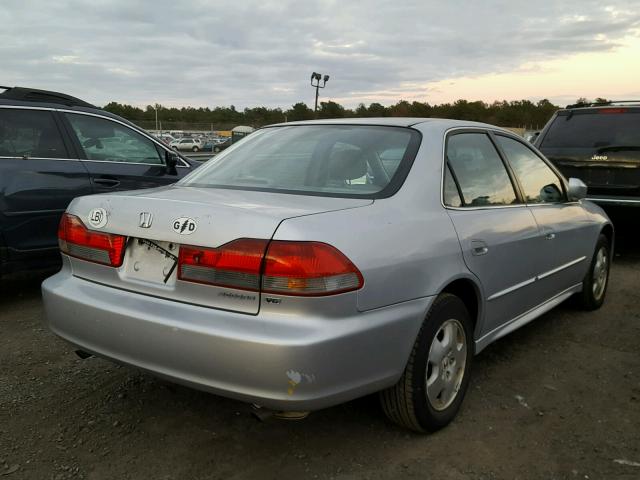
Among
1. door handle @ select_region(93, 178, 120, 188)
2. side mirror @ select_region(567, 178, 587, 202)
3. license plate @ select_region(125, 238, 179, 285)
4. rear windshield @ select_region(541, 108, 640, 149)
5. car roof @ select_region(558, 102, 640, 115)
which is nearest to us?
license plate @ select_region(125, 238, 179, 285)

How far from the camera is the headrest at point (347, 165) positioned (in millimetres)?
2927

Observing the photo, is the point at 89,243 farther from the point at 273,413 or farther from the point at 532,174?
the point at 532,174

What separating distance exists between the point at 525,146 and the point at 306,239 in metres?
2.44

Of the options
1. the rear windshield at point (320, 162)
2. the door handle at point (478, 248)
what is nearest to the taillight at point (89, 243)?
the rear windshield at point (320, 162)

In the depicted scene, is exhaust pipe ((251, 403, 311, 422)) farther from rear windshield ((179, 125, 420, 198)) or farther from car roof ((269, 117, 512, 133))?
car roof ((269, 117, 512, 133))

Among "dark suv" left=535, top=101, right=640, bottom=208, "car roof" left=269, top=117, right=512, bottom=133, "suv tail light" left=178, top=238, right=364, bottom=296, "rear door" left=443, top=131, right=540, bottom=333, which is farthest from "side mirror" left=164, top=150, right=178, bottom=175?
"dark suv" left=535, top=101, right=640, bottom=208

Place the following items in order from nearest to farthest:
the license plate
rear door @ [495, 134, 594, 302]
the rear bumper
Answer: the rear bumper, the license plate, rear door @ [495, 134, 594, 302]

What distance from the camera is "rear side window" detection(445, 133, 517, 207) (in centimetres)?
312

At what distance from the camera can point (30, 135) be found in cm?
485

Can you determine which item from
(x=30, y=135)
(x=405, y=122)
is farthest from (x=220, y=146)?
(x=405, y=122)

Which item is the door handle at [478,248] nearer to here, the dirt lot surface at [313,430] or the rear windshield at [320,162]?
the rear windshield at [320,162]

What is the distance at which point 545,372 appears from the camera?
360 cm

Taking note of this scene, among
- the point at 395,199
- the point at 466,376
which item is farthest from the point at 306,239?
the point at 466,376

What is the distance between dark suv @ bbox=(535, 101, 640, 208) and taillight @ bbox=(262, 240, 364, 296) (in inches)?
211
